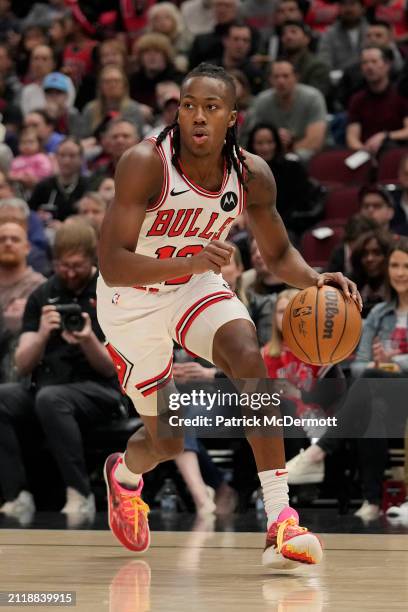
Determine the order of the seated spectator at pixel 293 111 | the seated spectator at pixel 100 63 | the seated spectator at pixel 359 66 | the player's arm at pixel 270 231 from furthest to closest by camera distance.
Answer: the seated spectator at pixel 100 63, the seated spectator at pixel 359 66, the seated spectator at pixel 293 111, the player's arm at pixel 270 231

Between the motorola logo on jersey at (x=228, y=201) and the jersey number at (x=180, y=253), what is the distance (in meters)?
0.18

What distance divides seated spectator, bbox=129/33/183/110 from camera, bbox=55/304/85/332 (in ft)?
16.9

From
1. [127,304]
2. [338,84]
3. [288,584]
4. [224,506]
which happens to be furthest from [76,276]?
[338,84]

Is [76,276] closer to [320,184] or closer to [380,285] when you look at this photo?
[380,285]

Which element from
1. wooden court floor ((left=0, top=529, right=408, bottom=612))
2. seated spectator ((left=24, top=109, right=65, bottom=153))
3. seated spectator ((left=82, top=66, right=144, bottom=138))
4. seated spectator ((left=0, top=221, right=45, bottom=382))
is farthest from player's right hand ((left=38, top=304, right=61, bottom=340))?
seated spectator ((left=24, top=109, right=65, bottom=153))

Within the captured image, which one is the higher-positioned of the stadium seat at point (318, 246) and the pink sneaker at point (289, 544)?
Result: the stadium seat at point (318, 246)

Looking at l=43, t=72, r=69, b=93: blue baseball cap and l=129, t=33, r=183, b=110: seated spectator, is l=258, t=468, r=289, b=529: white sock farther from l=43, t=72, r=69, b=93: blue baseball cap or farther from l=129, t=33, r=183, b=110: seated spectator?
l=43, t=72, r=69, b=93: blue baseball cap

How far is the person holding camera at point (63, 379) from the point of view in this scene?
723 centimetres

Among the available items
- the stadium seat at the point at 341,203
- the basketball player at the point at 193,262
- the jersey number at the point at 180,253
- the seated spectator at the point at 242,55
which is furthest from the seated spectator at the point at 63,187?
the jersey number at the point at 180,253

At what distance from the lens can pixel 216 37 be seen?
12.3m

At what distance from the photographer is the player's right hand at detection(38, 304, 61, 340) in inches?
285

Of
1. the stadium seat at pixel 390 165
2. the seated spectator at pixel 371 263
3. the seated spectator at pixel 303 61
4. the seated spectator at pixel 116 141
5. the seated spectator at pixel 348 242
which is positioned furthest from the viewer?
the seated spectator at pixel 303 61

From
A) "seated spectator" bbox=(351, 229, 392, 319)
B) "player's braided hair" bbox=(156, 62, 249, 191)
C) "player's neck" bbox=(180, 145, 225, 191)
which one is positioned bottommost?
"player's neck" bbox=(180, 145, 225, 191)

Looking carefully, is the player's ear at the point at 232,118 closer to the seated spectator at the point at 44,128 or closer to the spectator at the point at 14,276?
the spectator at the point at 14,276
